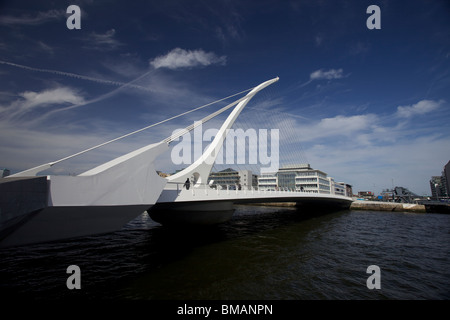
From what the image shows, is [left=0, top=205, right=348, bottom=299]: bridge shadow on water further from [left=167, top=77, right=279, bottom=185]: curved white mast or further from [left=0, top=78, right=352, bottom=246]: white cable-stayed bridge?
[left=167, top=77, right=279, bottom=185]: curved white mast

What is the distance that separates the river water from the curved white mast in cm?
456

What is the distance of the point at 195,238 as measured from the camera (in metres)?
14.5

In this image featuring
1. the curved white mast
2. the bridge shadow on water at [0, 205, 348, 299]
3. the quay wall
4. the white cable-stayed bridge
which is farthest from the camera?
the quay wall

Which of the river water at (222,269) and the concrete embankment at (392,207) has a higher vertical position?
the river water at (222,269)

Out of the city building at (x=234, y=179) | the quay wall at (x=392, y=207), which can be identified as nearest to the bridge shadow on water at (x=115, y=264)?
the city building at (x=234, y=179)

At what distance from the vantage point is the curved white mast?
51.0ft

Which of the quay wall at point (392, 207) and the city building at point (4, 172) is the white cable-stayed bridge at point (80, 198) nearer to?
the city building at point (4, 172)

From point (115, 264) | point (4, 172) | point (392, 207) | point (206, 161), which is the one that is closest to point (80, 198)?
point (4, 172)

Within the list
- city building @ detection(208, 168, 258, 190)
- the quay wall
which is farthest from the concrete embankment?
city building @ detection(208, 168, 258, 190)

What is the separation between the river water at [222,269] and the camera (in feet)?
22.2

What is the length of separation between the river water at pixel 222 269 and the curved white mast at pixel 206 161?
456cm

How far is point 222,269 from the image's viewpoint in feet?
28.7

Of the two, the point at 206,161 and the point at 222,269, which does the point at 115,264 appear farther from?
the point at 206,161

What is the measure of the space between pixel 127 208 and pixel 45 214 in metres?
2.34
